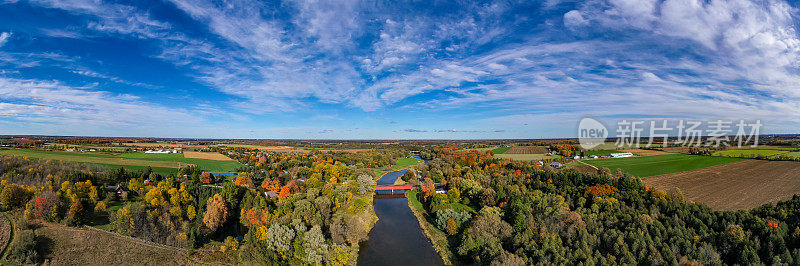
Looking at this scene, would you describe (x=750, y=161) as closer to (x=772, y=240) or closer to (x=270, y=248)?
(x=772, y=240)

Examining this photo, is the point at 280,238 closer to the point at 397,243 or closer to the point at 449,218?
the point at 397,243

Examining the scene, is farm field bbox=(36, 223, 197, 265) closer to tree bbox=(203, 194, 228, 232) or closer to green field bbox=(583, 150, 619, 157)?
tree bbox=(203, 194, 228, 232)

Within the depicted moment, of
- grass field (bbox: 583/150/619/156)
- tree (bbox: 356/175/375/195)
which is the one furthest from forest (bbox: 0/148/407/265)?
grass field (bbox: 583/150/619/156)

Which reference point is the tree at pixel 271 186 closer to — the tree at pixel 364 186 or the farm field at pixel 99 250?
the tree at pixel 364 186

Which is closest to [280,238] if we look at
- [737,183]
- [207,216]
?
[207,216]

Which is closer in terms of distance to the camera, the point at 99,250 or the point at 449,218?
the point at 99,250

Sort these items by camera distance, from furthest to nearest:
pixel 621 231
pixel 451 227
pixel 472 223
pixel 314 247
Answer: pixel 451 227 → pixel 472 223 → pixel 621 231 → pixel 314 247

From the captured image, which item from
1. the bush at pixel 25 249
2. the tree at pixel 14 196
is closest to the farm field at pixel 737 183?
the bush at pixel 25 249
